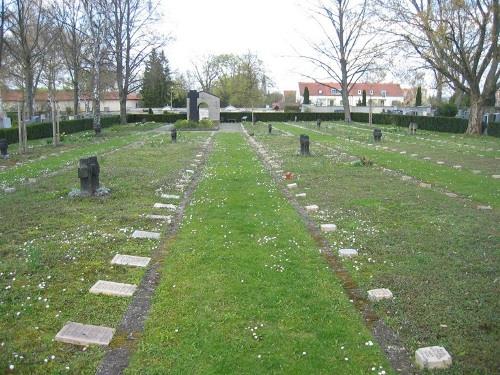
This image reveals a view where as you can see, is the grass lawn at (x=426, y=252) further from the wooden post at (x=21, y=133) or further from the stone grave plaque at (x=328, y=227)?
the wooden post at (x=21, y=133)

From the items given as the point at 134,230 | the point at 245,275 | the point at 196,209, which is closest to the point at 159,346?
the point at 245,275

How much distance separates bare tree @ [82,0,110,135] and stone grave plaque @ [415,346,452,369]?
3043 centimetres

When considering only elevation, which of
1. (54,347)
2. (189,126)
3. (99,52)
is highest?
(99,52)

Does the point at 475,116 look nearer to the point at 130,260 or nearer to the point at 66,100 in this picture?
the point at 130,260

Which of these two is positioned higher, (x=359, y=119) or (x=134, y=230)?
(x=359, y=119)

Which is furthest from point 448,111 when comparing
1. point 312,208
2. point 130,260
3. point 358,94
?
point 358,94

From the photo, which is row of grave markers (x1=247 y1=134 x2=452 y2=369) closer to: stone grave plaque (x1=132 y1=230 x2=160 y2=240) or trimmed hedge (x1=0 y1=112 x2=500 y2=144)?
stone grave plaque (x1=132 y1=230 x2=160 y2=240)

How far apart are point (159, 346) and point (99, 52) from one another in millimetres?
32779

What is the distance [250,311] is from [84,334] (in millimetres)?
1495

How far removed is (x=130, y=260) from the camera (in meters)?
5.89

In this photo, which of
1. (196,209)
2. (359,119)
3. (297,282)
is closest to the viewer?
(297,282)

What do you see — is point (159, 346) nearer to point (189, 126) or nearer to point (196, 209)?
point (196, 209)

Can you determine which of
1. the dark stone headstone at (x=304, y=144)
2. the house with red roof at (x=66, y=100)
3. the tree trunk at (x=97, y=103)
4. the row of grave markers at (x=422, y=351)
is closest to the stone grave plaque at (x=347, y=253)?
the row of grave markers at (x=422, y=351)

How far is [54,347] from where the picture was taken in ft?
12.5
